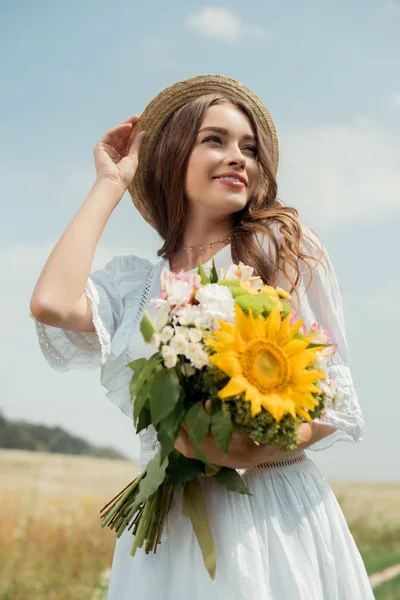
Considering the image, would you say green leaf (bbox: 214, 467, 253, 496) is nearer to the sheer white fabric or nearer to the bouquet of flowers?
the bouquet of flowers

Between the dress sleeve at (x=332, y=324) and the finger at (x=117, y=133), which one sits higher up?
the finger at (x=117, y=133)

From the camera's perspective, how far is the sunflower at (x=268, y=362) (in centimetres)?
143

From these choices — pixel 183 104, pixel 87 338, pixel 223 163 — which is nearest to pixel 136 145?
pixel 183 104

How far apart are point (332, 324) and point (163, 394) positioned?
69cm

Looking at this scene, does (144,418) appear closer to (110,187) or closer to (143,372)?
(143,372)

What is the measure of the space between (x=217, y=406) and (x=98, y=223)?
88 centimetres

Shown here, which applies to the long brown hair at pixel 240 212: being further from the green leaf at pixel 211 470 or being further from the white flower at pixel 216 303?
the green leaf at pixel 211 470

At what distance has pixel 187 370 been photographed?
1.50m

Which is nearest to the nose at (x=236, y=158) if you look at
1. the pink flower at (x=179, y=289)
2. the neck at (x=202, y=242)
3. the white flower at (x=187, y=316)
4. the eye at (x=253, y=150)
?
the eye at (x=253, y=150)

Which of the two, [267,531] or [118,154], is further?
[118,154]

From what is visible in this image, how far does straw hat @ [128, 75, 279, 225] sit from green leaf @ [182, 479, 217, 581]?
49.7 inches

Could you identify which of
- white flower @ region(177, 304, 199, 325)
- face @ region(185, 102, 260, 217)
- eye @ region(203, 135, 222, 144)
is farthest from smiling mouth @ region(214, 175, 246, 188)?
white flower @ region(177, 304, 199, 325)

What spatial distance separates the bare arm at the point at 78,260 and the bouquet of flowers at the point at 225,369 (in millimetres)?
469

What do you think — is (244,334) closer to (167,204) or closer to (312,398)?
(312,398)
